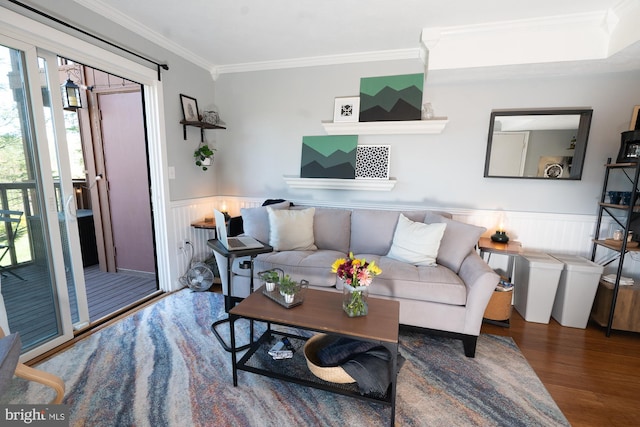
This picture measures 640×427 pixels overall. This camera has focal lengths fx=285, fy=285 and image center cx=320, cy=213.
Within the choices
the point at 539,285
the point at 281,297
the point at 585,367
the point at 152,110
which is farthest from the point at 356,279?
the point at 152,110

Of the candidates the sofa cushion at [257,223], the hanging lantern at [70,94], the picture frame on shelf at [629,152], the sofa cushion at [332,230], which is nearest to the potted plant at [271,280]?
the sofa cushion at [257,223]

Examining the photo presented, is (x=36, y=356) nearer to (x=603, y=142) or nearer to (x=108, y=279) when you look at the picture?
(x=108, y=279)

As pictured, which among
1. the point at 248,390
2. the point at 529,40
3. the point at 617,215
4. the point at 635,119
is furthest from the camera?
the point at 617,215

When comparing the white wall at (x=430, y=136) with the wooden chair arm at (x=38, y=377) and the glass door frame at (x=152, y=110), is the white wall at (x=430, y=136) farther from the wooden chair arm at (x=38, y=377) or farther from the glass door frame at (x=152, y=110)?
the wooden chair arm at (x=38, y=377)

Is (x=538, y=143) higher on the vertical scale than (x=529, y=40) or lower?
lower

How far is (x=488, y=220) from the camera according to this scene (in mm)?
2924

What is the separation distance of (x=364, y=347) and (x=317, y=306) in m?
0.36

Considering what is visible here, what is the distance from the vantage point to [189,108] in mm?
3141

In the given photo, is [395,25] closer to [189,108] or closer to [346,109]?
[346,109]

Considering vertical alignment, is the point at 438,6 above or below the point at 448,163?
above

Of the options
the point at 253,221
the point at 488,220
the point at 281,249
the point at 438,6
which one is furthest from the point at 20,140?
the point at 488,220

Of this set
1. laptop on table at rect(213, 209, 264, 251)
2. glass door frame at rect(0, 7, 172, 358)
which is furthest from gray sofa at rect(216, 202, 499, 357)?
glass door frame at rect(0, 7, 172, 358)

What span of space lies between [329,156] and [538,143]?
205 cm

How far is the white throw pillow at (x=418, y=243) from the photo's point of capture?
2391mm
